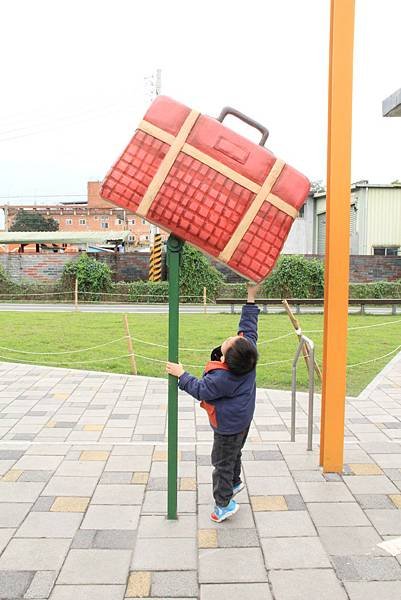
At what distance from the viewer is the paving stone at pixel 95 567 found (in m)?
2.92

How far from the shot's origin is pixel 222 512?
3.60 metres

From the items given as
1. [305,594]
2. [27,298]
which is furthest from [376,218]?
[305,594]

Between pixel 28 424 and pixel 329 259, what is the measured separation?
351 cm

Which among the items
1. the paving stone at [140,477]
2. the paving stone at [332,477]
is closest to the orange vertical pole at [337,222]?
the paving stone at [332,477]

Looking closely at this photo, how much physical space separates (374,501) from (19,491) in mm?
2502

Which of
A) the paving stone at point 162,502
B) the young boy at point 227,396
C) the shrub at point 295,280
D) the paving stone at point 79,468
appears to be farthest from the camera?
the shrub at point 295,280

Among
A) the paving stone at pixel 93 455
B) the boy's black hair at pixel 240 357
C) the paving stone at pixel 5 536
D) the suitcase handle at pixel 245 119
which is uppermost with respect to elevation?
the suitcase handle at pixel 245 119

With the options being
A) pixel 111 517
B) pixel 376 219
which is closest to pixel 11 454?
pixel 111 517

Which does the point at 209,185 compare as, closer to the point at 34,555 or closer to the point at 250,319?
the point at 250,319

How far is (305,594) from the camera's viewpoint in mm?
2781

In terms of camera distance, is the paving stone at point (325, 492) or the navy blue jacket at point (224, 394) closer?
the navy blue jacket at point (224, 394)

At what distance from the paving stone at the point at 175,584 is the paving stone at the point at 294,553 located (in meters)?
0.44

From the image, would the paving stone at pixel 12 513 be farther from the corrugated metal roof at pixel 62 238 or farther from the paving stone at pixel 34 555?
the corrugated metal roof at pixel 62 238

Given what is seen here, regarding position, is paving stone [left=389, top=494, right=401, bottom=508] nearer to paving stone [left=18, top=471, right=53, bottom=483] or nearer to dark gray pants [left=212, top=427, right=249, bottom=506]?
dark gray pants [left=212, top=427, right=249, bottom=506]
